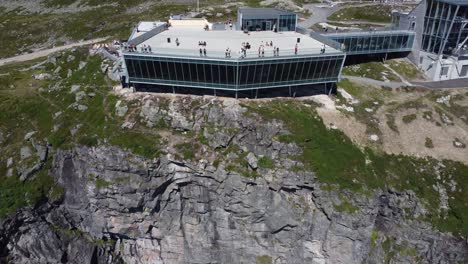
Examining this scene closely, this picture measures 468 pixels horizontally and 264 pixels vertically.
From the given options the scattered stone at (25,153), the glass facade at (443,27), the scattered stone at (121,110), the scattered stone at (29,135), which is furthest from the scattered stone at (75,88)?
the glass facade at (443,27)

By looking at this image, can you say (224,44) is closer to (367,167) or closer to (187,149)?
(187,149)

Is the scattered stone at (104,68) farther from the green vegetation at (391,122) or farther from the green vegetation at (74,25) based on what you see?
A: the green vegetation at (391,122)

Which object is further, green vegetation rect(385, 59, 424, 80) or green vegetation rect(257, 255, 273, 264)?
green vegetation rect(385, 59, 424, 80)

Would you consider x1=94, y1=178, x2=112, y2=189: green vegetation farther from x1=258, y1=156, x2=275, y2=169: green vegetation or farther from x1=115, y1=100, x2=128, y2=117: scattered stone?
x1=258, y1=156, x2=275, y2=169: green vegetation

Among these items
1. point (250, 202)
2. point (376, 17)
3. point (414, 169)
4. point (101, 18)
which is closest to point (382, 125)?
point (414, 169)

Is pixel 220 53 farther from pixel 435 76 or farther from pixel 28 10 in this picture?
pixel 28 10

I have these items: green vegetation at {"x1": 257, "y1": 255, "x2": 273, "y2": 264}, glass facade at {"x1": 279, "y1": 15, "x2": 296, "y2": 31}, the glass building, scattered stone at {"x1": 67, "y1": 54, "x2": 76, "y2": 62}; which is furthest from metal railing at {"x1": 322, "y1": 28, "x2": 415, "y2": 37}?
scattered stone at {"x1": 67, "y1": 54, "x2": 76, "y2": 62}

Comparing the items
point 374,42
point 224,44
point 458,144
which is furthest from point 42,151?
point 458,144
